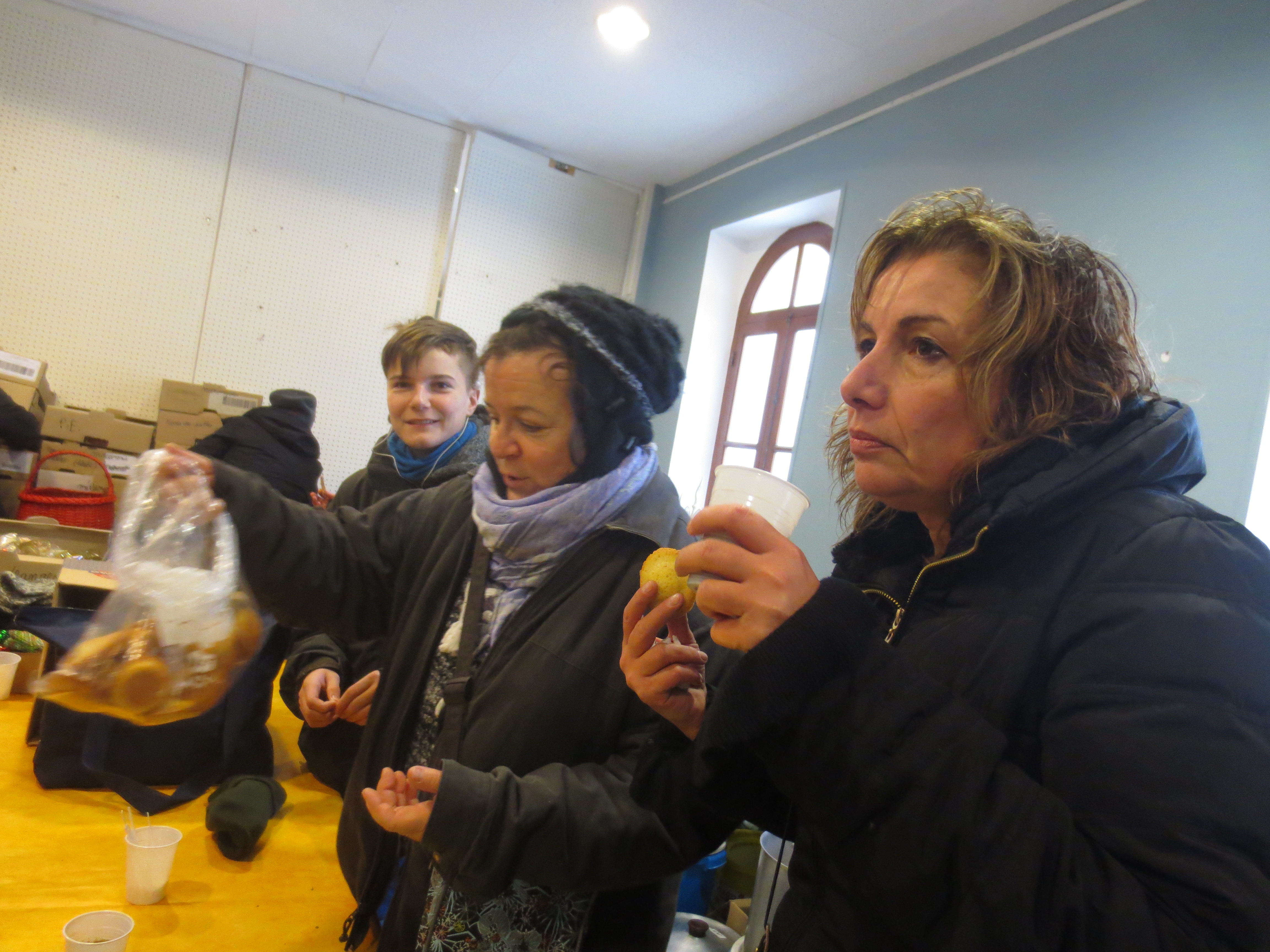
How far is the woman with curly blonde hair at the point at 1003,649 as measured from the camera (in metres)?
0.56

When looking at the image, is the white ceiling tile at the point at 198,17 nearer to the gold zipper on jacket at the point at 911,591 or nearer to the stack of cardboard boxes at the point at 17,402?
the stack of cardboard boxes at the point at 17,402

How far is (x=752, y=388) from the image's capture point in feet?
15.5

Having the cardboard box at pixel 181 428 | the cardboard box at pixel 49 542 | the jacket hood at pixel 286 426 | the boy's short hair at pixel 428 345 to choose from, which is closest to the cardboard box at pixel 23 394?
the cardboard box at pixel 181 428

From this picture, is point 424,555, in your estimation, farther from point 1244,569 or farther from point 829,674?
point 1244,569

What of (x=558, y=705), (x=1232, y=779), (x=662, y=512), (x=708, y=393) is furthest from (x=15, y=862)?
(x=708, y=393)

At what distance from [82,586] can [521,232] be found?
3.52 metres

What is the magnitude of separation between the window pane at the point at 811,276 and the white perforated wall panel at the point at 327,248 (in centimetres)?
233

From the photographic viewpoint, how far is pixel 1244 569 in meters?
0.61

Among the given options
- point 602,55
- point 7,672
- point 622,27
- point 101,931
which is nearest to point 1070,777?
point 101,931

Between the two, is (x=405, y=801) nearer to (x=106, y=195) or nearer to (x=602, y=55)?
(x=602, y=55)

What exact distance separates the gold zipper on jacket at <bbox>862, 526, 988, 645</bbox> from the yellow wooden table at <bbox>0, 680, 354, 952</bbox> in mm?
1348

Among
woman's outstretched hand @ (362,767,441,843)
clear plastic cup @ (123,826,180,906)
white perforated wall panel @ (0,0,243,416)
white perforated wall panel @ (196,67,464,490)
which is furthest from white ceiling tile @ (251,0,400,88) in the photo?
woman's outstretched hand @ (362,767,441,843)

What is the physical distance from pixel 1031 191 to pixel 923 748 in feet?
9.28

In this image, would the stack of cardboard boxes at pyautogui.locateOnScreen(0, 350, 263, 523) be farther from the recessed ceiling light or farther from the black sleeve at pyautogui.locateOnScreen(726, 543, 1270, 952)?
the black sleeve at pyautogui.locateOnScreen(726, 543, 1270, 952)
